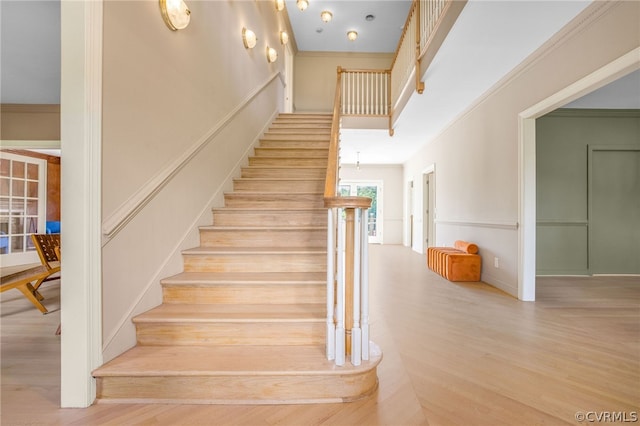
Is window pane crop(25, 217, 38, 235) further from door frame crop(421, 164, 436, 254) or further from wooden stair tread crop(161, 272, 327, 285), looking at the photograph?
door frame crop(421, 164, 436, 254)

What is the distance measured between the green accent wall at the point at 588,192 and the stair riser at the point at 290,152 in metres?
3.51

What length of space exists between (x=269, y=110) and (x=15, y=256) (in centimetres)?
536

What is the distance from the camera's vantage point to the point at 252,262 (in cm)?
238

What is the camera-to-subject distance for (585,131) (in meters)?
4.82

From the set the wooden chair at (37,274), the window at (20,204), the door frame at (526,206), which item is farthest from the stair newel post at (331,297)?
the window at (20,204)

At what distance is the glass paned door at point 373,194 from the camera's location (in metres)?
9.92

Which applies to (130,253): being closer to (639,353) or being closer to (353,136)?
(639,353)

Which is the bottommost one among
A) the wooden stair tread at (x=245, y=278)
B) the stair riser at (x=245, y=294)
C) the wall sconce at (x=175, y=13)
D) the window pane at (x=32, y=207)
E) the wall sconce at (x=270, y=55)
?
the stair riser at (x=245, y=294)

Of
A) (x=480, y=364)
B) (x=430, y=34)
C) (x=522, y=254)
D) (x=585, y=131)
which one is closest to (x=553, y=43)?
(x=430, y=34)

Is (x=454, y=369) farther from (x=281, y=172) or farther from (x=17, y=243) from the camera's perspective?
(x=17, y=243)

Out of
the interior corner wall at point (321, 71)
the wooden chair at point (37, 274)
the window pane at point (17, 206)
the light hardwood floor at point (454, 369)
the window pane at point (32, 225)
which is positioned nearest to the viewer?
the light hardwood floor at point (454, 369)

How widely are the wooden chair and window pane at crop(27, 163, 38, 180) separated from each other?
3.53 m

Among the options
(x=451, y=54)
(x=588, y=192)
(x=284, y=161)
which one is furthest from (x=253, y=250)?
(x=588, y=192)

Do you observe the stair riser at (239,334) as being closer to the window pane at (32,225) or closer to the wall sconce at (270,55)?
the wall sconce at (270,55)
